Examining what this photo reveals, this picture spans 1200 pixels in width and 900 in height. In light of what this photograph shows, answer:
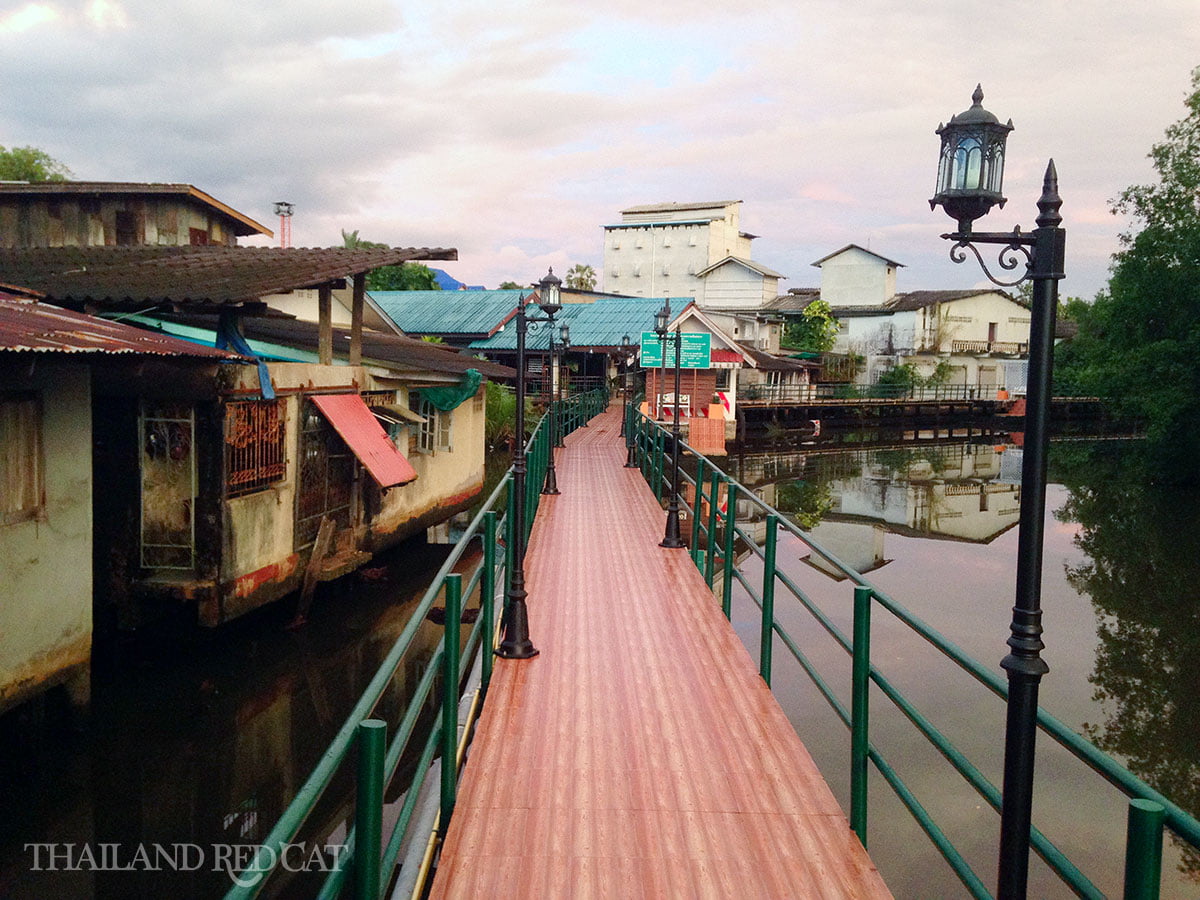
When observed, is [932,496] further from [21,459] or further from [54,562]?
[21,459]

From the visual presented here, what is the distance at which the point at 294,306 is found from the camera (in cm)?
2103

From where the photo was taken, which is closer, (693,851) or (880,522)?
(693,851)

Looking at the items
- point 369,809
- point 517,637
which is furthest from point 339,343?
point 369,809

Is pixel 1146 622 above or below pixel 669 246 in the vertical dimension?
below

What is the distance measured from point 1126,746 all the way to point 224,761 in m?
9.47

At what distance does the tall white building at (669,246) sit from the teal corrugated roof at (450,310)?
82.4ft

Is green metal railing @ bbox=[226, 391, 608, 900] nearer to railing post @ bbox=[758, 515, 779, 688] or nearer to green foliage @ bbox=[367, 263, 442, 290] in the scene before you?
railing post @ bbox=[758, 515, 779, 688]

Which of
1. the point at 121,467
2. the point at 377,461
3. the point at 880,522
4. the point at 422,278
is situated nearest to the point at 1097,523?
the point at 880,522

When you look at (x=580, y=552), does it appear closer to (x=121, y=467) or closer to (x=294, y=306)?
(x=121, y=467)

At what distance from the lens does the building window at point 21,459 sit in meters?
7.38

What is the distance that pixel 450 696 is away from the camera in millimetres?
3918

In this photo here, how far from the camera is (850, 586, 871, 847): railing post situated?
3.85 metres

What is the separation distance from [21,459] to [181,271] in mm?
5386

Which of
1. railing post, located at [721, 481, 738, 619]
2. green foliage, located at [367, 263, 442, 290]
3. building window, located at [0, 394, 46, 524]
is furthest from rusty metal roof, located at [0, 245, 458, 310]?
green foliage, located at [367, 263, 442, 290]
